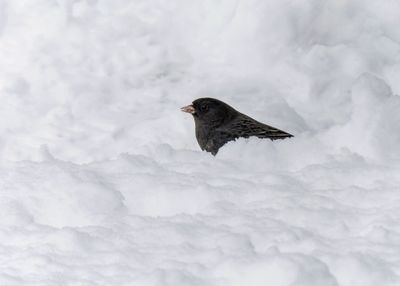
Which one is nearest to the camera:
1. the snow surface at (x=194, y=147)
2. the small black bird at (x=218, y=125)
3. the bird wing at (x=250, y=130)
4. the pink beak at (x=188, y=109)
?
the snow surface at (x=194, y=147)

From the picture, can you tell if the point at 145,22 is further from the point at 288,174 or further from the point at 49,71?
the point at 288,174

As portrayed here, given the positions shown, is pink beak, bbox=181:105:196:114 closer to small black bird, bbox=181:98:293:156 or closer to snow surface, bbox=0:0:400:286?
small black bird, bbox=181:98:293:156

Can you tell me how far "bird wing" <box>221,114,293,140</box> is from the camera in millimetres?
4941

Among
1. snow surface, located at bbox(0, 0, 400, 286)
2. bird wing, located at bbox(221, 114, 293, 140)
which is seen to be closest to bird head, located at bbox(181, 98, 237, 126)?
bird wing, located at bbox(221, 114, 293, 140)

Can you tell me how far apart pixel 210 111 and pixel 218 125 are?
13 cm

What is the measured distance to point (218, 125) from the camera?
17.9 ft

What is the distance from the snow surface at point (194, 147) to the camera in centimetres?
278

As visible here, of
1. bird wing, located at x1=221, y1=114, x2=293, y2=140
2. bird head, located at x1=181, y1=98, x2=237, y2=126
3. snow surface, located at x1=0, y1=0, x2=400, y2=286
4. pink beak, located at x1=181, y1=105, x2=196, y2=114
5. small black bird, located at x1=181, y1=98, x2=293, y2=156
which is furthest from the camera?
pink beak, located at x1=181, y1=105, x2=196, y2=114

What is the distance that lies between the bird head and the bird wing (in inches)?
4.6

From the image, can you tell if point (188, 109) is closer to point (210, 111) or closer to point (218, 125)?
point (210, 111)

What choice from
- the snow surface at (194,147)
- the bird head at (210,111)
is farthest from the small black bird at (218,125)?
the snow surface at (194,147)

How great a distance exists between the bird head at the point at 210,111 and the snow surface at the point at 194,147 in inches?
11.8

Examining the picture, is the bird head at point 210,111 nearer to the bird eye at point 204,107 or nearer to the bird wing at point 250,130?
the bird eye at point 204,107

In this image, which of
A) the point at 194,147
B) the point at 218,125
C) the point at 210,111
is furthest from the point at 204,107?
the point at 194,147
